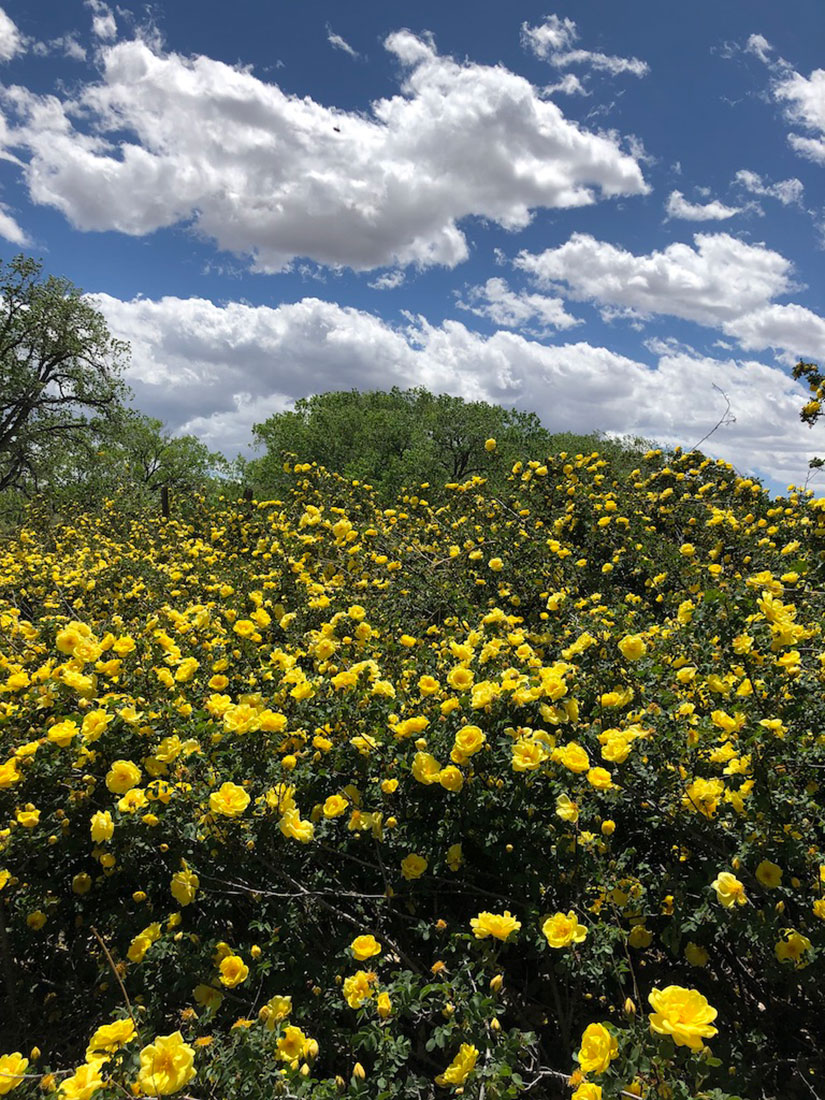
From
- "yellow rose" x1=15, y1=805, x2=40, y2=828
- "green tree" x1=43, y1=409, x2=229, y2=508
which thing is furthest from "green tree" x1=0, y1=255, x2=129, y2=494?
"yellow rose" x1=15, y1=805, x2=40, y2=828

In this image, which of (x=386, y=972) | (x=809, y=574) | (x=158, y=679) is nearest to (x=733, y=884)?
(x=386, y=972)

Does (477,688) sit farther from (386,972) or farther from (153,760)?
(153,760)

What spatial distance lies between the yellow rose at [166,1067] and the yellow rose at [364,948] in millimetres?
500

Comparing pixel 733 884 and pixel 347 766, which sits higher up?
pixel 733 884

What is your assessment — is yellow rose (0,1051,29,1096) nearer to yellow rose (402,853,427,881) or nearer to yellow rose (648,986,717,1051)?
yellow rose (402,853,427,881)

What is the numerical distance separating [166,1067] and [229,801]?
2.08 feet

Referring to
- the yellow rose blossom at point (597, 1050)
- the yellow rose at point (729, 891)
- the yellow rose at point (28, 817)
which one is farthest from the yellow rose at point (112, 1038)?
the yellow rose at point (729, 891)

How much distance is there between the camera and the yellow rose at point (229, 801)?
1.77 meters

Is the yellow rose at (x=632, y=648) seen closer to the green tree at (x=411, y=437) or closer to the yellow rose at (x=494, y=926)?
the yellow rose at (x=494, y=926)

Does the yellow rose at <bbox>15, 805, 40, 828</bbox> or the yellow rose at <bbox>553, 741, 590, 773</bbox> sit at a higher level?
the yellow rose at <bbox>553, 741, 590, 773</bbox>

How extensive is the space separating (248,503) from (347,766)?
25.8ft

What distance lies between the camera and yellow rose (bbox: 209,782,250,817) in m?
1.77

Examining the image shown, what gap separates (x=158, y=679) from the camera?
8.21 ft

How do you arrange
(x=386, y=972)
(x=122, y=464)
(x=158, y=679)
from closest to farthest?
(x=386, y=972), (x=158, y=679), (x=122, y=464)
